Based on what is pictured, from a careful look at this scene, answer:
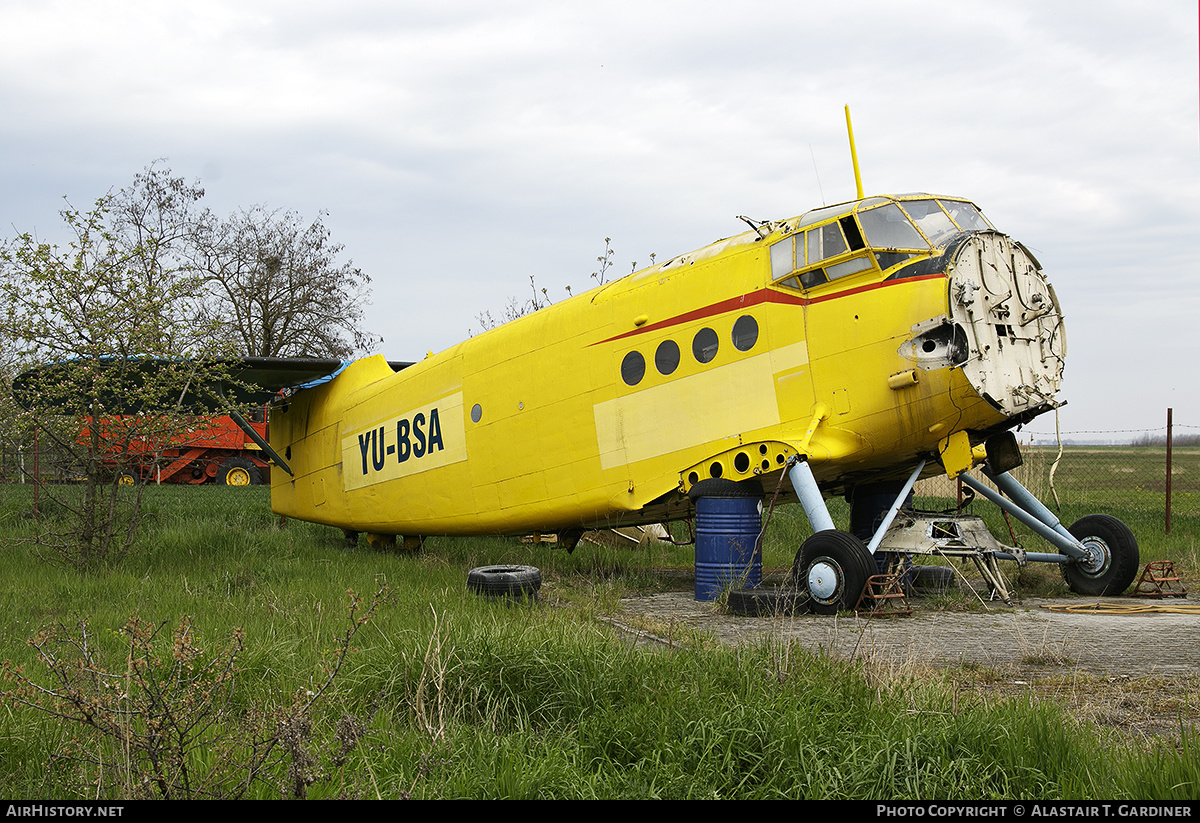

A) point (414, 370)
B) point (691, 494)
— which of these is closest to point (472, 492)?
point (414, 370)

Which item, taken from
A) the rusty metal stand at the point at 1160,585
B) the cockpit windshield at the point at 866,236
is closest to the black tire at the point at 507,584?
the cockpit windshield at the point at 866,236

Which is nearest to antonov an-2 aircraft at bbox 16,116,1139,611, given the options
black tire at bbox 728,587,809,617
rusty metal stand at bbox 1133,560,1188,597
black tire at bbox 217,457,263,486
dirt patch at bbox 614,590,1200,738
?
black tire at bbox 728,587,809,617

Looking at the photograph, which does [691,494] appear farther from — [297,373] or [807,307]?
[297,373]

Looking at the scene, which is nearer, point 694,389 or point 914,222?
point 914,222

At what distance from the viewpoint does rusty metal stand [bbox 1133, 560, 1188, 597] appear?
8797mm

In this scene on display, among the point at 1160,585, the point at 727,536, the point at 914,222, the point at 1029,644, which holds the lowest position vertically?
the point at 1160,585

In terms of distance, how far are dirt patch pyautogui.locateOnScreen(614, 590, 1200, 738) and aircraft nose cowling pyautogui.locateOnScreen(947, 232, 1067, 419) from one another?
6.26 ft

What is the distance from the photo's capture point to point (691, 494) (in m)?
8.81

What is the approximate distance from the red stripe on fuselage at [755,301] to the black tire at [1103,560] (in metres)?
3.46

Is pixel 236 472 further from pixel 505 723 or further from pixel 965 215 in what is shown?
pixel 505 723

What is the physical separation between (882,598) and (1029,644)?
1.38m

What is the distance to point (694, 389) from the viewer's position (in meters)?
9.00

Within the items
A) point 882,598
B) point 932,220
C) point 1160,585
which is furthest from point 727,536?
point 1160,585

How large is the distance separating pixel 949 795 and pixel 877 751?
1.01ft
